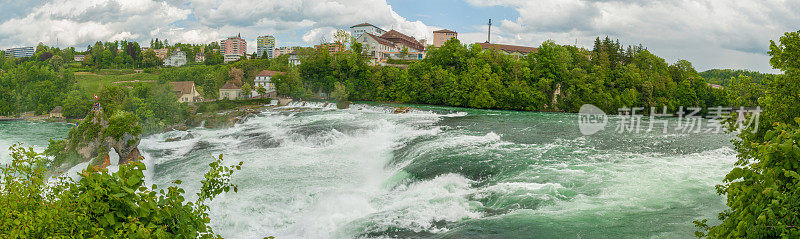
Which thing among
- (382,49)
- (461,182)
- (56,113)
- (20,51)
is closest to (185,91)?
(56,113)

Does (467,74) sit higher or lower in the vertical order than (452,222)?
higher

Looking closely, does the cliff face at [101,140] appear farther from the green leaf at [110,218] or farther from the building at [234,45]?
the building at [234,45]

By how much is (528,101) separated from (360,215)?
4124 cm

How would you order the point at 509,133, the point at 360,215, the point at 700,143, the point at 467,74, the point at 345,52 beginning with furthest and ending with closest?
the point at 345,52, the point at 467,74, the point at 509,133, the point at 700,143, the point at 360,215

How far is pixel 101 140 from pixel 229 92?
37.7m

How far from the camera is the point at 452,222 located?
33.2 feet

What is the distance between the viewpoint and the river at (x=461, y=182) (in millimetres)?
9891

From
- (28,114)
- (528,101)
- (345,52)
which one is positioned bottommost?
(28,114)

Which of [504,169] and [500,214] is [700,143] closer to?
[504,169]

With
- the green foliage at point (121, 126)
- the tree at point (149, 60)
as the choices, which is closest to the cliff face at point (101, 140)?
the green foliage at point (121, 126)

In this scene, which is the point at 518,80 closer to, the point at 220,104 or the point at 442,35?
the point at 220,104

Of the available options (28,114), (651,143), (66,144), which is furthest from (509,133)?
(28,114)

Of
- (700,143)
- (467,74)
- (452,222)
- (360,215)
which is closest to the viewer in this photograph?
(452,222)

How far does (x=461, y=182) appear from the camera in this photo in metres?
13.4
